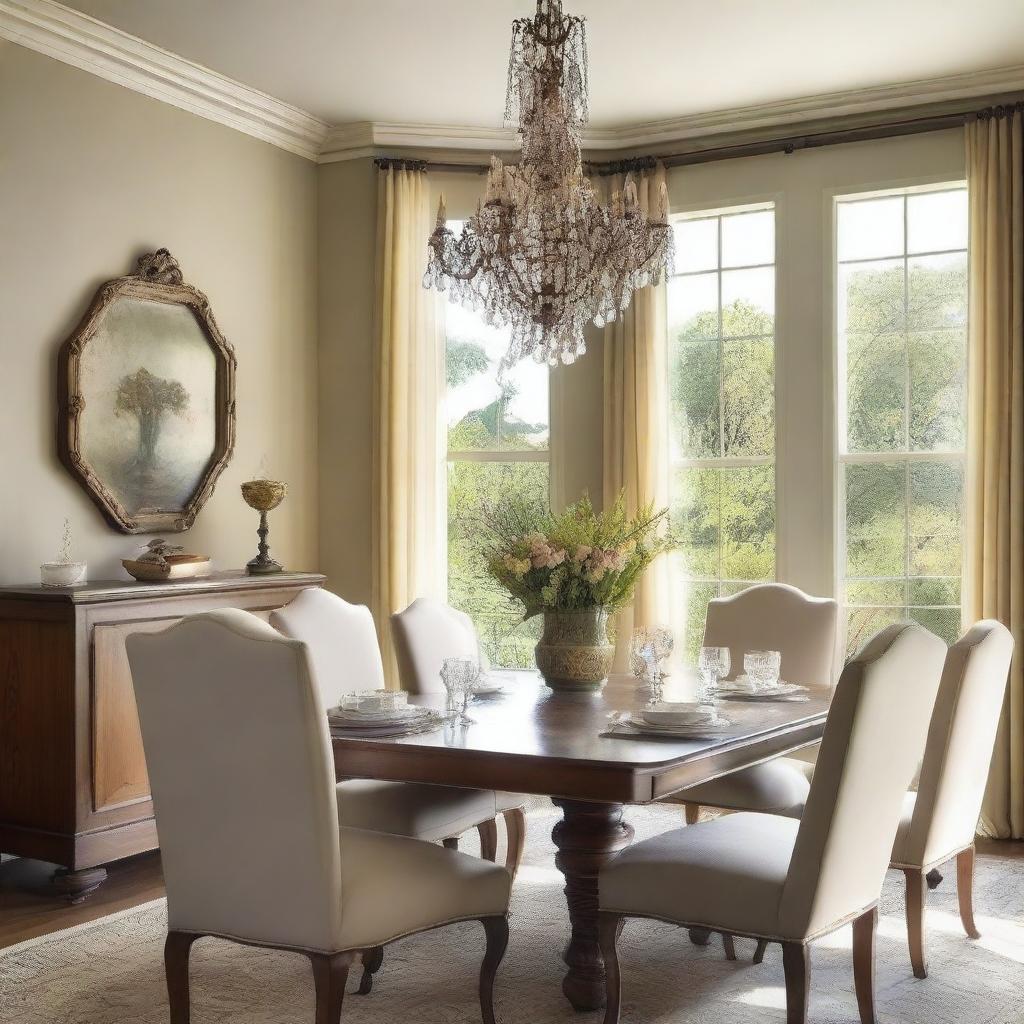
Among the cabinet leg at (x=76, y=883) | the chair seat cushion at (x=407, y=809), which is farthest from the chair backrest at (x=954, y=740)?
the cabinet leg at (x=76, y=883)

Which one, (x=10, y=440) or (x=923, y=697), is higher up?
(x=10, y=440)

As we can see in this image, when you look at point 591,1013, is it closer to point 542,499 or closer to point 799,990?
point 799,990

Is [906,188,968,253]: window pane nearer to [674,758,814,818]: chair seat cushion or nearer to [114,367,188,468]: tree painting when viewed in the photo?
[674,758,814,818]: chair seat cushion

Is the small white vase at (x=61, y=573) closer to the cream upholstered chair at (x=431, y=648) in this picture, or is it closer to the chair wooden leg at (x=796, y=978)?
the cream upholstered chair at (x=431, y=648)

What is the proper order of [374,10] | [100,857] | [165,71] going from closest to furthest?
[100,857], [374,10], [165,71]

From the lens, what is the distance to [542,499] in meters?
5.90

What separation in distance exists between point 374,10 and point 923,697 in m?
3.13

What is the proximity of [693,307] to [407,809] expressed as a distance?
3112 mm

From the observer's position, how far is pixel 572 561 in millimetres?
3572

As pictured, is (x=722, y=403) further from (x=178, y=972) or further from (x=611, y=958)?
(x=178, y=972)

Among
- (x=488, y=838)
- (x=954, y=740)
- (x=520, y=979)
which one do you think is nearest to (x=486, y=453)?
(x=488, y=838)

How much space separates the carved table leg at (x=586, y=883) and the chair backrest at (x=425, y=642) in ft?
3.16

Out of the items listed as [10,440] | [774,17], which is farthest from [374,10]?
[10,440]

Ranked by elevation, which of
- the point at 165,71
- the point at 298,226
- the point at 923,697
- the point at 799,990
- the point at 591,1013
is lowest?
the point at 591,1013
